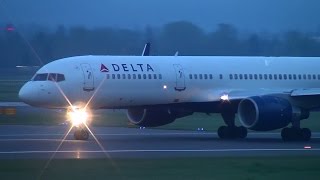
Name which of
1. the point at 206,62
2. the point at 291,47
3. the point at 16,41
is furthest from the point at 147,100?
the point at 16,41

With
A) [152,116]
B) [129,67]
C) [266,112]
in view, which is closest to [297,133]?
[266,112]

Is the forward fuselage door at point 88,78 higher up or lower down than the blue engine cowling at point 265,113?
higher up

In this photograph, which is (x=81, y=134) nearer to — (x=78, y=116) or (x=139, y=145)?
(x=78, y=116)

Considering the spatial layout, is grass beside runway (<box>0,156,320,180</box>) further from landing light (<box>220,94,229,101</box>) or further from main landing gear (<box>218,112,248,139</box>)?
main landing gear (<box>218,112,248,139</box>)

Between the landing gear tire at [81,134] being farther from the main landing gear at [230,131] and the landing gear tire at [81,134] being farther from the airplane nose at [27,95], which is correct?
the main landing gear at [230,131]

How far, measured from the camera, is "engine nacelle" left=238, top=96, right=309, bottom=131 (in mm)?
29406

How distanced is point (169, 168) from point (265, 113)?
35.2ft

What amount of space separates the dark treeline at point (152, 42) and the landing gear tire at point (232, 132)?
659 inches

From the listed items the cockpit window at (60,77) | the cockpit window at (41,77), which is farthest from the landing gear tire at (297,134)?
the cockpit window at (41,77)

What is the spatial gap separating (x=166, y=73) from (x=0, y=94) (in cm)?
3358

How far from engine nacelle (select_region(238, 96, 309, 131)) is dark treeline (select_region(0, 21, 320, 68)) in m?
18.6

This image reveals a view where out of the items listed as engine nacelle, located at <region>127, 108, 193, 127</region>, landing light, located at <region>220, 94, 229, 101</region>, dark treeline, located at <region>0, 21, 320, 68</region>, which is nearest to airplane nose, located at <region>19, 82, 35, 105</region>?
engine nacelle, located at <region>127, 108, 193, 127</region>

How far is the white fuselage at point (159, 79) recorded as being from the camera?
29562mm

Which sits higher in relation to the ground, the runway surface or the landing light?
the landing light
